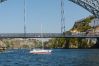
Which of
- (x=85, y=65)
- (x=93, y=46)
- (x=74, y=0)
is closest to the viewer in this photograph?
(x=85, y=65)

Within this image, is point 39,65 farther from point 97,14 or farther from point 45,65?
point 97,14

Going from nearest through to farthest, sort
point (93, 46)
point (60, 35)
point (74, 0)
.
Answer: point (74, 0) → point (60, 35) → point (93, 46)

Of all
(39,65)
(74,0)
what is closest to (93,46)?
(74,0)

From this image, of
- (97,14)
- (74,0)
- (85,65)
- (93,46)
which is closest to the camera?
(85,65)

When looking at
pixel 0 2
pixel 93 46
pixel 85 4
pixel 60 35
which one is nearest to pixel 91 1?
pixel 85 4

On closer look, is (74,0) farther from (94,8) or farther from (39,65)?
(39,65)

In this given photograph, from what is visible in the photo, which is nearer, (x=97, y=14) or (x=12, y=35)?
(x=97, y=14)

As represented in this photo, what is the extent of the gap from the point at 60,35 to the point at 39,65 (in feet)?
202

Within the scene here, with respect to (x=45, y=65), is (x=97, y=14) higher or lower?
higher

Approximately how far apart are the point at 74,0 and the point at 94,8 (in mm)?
5883

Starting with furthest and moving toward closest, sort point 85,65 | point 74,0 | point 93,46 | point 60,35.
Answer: point 93,46
point 60,35
point 74,0
point 85,65

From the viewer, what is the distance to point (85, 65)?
71.2 meters

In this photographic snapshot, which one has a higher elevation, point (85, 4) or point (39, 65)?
point (85, 4)

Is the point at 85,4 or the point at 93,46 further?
the point at 93,46
